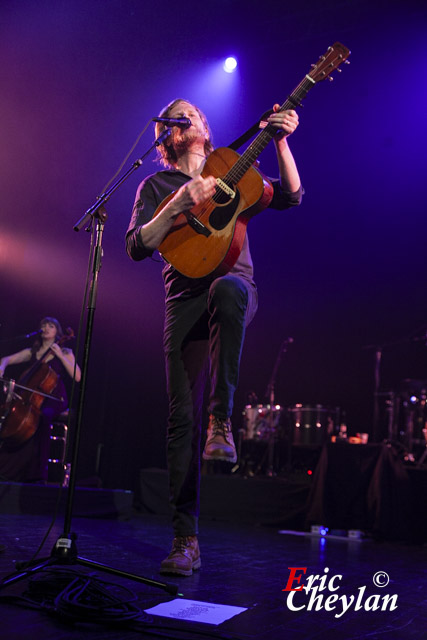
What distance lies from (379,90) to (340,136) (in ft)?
2.32

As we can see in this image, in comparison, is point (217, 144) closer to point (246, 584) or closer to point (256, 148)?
point (256, 148)

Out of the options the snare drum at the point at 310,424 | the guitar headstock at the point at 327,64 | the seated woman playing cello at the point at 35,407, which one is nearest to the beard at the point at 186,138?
the guitar headstock at the point at 327,64

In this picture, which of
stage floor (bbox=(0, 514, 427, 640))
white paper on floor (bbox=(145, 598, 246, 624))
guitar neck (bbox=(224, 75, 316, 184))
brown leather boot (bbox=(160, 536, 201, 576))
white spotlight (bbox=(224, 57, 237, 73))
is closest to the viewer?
stage floor (bbox=(0, 514, 427, 640))

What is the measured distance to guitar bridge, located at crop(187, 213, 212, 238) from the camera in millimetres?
2588

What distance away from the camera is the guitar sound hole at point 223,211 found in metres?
2.58

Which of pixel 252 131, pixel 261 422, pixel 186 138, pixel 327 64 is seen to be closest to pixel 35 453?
pixel 261 422

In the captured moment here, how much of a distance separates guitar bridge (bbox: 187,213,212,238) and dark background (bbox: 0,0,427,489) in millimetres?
4516

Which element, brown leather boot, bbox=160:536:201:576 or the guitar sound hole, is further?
the guitar sound hole

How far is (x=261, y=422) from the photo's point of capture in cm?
778

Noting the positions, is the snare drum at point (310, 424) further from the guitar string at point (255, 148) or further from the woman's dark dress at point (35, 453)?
the guitar string at point (255, 148)

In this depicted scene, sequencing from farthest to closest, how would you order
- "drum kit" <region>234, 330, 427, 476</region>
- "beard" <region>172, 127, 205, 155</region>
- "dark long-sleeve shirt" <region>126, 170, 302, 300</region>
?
"drum kit" <region>234, 330, 427, 476</region>
"beard" <region>172, 127, 205, 155</region>
"dark long-sleeve shirt" <region>126, 170, 302, 300</region>

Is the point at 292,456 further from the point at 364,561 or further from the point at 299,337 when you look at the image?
the point at 364,561

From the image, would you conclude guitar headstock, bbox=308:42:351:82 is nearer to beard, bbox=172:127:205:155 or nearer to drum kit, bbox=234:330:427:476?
beard, bbox=172:127:205:155

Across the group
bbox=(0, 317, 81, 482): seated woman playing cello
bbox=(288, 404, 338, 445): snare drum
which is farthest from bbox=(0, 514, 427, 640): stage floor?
bbox=(288, 404, 338, 445): snare drum
